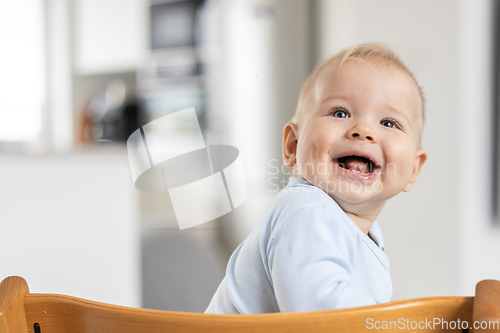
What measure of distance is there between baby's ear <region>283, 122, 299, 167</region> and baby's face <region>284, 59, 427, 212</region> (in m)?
0.06

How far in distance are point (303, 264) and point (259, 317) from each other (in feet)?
0.41

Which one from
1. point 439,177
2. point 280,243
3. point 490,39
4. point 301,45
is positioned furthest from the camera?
point 301,45

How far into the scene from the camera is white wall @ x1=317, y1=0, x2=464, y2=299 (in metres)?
1.55

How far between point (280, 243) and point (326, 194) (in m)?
0.11

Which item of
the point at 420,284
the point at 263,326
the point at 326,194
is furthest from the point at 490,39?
the point at 263,326

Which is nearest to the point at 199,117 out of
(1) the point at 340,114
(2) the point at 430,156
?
(2) the point at 430,156

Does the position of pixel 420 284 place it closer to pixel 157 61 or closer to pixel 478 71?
pixel 478 71

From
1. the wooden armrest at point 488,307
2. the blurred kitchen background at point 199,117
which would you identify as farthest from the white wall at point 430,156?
the wooden armrest at point 488,307

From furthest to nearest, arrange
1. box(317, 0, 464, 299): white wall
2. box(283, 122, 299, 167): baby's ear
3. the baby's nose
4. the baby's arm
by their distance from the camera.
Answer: box(317, 0, 464, 299): white wall < box(283, 122, 299, 167): baby's ear < the baby's nose < the baby's arm

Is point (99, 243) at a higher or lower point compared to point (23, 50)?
lower

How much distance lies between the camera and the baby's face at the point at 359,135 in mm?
531

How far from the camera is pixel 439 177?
5.27 feet

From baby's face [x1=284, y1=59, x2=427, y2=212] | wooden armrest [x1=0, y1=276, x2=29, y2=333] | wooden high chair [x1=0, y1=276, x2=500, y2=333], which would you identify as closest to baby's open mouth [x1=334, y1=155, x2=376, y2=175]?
baby's face [x1=284, y1=59, x2=427, y2=212]

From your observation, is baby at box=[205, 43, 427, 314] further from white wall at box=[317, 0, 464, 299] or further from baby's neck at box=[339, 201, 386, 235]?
white wall at box=[317, 0, 464, 299]
